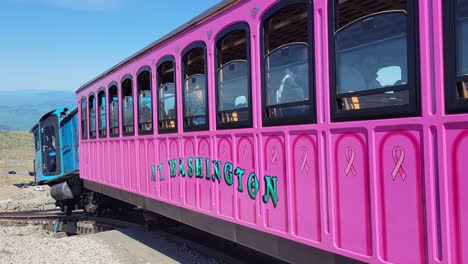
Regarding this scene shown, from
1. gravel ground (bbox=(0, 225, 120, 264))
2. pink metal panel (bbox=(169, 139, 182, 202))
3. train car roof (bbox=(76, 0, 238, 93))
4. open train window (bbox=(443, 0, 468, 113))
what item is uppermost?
train car roof (bbox=(76, 0, 238, 93))

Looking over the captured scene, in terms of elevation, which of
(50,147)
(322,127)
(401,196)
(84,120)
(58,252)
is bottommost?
(58,252)

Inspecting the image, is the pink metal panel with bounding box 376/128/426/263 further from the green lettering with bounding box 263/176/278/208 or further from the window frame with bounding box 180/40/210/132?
the window frame with bounding box 180/40/210/132

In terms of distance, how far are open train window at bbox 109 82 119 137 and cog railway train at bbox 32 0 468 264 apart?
A: 1834 mm

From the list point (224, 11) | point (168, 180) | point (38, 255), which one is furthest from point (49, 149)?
point (224, 11)

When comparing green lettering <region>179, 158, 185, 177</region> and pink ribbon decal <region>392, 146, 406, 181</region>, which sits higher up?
pink ribbon decal <region>392, 146, 406, 181</region>

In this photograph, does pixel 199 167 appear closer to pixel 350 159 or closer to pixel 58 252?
pixel 350 159

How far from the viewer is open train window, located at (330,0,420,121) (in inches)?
107

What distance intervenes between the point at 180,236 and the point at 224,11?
4.67 metres

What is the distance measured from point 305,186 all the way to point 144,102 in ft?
13.5

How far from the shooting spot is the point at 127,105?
7.81m

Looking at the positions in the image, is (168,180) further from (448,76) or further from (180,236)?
(448,76)

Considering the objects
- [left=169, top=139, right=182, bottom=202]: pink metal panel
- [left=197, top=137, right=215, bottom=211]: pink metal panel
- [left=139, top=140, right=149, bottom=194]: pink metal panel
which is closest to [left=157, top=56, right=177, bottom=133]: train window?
[left=169, top=139, right=182, bottom=202]: pink metal panel

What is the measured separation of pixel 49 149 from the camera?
13.9 m

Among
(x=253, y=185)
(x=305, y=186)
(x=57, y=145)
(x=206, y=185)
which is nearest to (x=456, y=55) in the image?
(x=305, y=186)
